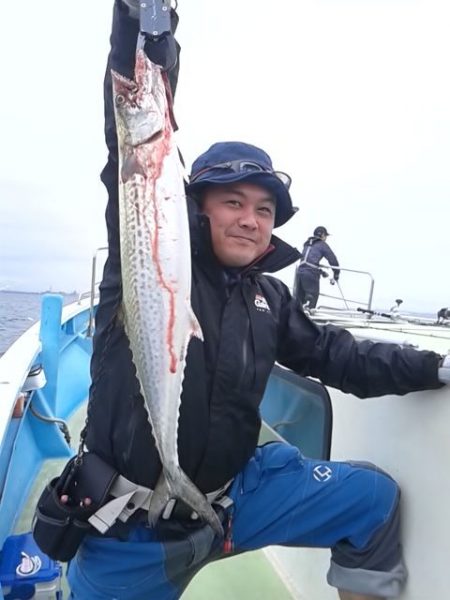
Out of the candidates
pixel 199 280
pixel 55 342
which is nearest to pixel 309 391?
pixel 199 280

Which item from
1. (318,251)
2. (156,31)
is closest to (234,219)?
(156,31)

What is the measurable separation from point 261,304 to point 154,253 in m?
0.70

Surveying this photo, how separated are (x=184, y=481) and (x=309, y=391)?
1477mm

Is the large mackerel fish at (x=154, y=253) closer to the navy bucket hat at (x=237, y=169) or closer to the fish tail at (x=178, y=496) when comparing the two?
the fish tail at (x=178, y=496)

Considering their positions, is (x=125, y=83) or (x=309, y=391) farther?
(x=309, y=391)

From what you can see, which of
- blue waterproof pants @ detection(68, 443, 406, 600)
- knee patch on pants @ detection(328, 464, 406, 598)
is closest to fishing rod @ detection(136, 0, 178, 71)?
blue waterproof pants @ detection(68, 443, 406, 600)

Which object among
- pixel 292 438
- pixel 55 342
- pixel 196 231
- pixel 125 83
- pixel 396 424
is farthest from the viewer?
pixel 55 342

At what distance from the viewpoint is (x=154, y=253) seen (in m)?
1.75

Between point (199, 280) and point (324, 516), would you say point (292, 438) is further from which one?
point (199, 280)

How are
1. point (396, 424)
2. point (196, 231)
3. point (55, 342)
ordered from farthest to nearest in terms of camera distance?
point (55, 342) → point (396, 424) → point (196, 231)

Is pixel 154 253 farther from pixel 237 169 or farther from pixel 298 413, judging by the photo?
pixel 298 413

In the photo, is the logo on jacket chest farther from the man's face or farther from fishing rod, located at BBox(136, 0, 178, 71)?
fishing rod, located at BBox(136, 0, 178, 71)

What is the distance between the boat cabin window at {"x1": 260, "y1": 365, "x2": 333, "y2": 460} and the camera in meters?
2.92

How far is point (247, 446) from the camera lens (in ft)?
7.04
